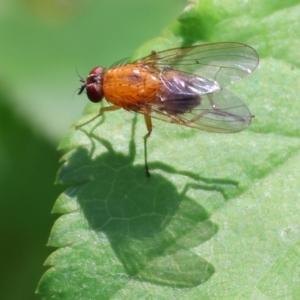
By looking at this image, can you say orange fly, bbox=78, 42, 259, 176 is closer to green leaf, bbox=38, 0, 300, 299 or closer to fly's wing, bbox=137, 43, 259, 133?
fly's wing, bbox=137, 43, 259, 133

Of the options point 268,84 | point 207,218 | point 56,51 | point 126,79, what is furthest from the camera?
point 56,51

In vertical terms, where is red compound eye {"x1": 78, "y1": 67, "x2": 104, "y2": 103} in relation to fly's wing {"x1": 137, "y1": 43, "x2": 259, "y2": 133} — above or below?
above

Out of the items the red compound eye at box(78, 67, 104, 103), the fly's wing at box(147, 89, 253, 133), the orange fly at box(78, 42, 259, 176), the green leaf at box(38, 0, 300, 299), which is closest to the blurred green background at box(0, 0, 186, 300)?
the red compound eye at box(78, 67, 104, 103)

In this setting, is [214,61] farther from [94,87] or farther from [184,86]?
[94,87]

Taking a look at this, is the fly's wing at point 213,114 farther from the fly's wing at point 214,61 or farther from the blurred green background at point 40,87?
the blurred green background at point 40,87

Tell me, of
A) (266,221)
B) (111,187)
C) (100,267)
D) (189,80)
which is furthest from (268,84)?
→ (100,267)

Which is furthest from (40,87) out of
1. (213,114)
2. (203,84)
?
(213,114)

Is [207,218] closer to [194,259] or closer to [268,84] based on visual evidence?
[194,259]
